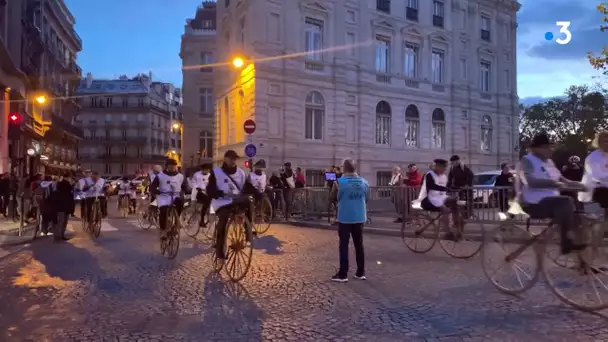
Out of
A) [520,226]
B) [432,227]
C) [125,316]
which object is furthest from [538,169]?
[125,316]

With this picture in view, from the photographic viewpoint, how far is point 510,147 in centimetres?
4434

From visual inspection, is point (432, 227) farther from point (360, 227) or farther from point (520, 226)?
point (520, 226)

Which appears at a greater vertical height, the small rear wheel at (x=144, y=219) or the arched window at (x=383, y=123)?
the arched window at (x=383, y=123)

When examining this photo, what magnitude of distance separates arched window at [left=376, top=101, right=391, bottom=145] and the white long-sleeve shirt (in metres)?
29.1

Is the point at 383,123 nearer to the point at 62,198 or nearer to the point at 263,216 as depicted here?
the point at 263,216

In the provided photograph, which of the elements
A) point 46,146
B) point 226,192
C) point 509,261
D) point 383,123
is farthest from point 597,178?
point 46,146

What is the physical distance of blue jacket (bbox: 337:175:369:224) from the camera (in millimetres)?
8172

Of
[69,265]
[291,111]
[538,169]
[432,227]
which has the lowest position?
[69,265]

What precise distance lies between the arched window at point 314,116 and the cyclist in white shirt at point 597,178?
86.6 feet

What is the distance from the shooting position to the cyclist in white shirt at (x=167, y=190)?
419 inches

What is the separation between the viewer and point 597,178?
691 centimetres

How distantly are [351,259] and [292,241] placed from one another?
130 inches

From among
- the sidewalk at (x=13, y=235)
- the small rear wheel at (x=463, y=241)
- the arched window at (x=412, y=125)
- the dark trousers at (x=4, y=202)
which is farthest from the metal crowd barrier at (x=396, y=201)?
the arched window at (x=412, y=125)

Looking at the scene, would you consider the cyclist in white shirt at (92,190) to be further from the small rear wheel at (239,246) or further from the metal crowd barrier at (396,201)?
the small rear wheel at (239,246)
